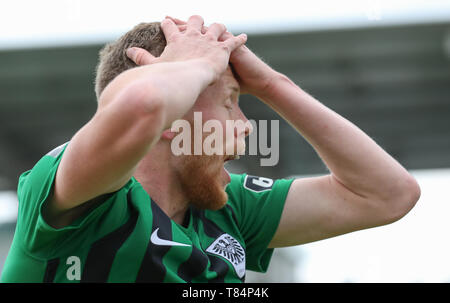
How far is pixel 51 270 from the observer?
2.47m

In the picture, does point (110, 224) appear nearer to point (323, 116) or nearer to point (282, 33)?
point (323, 116)

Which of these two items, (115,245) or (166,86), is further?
(115,245)

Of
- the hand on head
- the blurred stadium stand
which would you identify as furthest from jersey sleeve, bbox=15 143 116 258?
the blurred stadium stand

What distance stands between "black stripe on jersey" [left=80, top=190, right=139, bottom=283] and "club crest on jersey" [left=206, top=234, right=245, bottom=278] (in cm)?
55

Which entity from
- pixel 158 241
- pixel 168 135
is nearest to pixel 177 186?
pixel 168 135

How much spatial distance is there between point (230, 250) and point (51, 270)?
908 millimetres

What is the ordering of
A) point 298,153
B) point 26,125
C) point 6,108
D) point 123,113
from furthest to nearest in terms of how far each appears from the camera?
point 298,153, point 26,125, point 6,108, point 123,113

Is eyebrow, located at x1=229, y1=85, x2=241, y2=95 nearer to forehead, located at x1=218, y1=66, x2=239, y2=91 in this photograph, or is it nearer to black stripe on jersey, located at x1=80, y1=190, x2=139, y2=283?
forehead, located at x1=218, y1=66, x2=239, y2=91

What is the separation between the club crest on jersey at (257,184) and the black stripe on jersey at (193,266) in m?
0.66

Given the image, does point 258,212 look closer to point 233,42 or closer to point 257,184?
point 257,184

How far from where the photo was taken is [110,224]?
99.8 inches

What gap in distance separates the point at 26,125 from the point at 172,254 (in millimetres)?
10305

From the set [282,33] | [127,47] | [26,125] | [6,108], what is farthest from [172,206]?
[26,125]

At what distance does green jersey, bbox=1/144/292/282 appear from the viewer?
241cm
